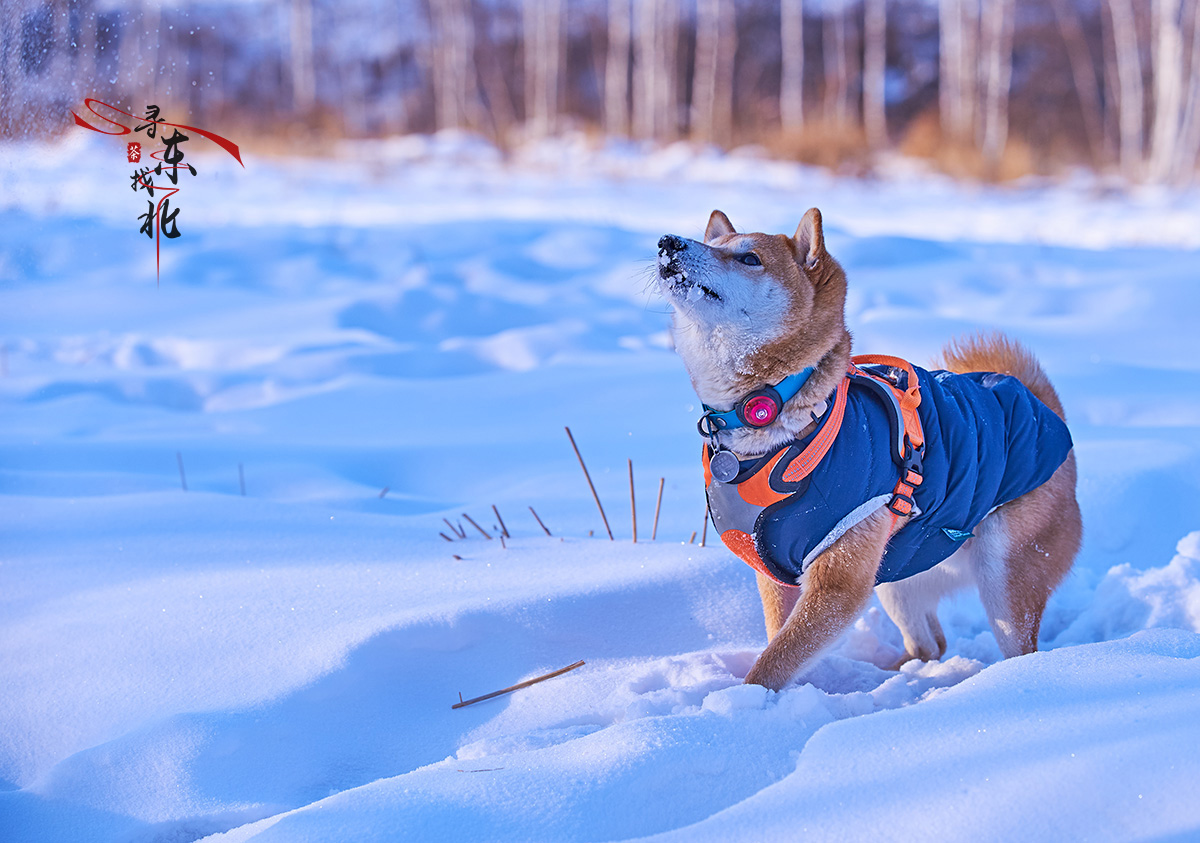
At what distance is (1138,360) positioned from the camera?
4.74 meters

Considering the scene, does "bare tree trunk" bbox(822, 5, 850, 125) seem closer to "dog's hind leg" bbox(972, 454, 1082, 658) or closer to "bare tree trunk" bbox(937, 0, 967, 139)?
"bare tree trunk" bbox(937, 0, 967, 139)

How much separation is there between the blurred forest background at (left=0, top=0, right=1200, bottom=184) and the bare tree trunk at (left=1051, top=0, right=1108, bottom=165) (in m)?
0.06

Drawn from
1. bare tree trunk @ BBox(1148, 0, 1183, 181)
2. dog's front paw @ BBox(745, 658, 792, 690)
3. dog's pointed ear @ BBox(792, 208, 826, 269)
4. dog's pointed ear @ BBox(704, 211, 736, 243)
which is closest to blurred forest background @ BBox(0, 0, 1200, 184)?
bare tree trunk @ BBox(1148, 0, 1183, 181)

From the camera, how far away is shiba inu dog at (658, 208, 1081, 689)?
2.03 meters

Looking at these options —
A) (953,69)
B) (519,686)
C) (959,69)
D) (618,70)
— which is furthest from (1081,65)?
(519,686)

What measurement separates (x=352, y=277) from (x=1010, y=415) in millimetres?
5625

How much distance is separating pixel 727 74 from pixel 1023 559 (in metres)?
25.3

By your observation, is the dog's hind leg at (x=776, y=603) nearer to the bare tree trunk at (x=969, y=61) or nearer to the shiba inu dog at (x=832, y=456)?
the shiba inu dog at (x=832, y=456)

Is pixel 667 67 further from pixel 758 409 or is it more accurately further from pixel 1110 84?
pixel 758 409

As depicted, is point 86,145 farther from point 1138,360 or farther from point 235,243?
point 1138,360

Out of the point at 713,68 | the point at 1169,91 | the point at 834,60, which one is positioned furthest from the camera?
the point at 834,60

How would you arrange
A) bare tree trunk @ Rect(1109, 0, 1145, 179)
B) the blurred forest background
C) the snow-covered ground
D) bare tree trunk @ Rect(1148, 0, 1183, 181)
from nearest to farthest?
the snow-covered ground
bare tree trunk @ Rect(1148, 0, 1183, 181)
the blurred forest background
bare tree trunk @ Rect(1109, 0, 1145, 179)

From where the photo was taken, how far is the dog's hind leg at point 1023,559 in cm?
234

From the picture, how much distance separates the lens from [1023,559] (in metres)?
2.37
